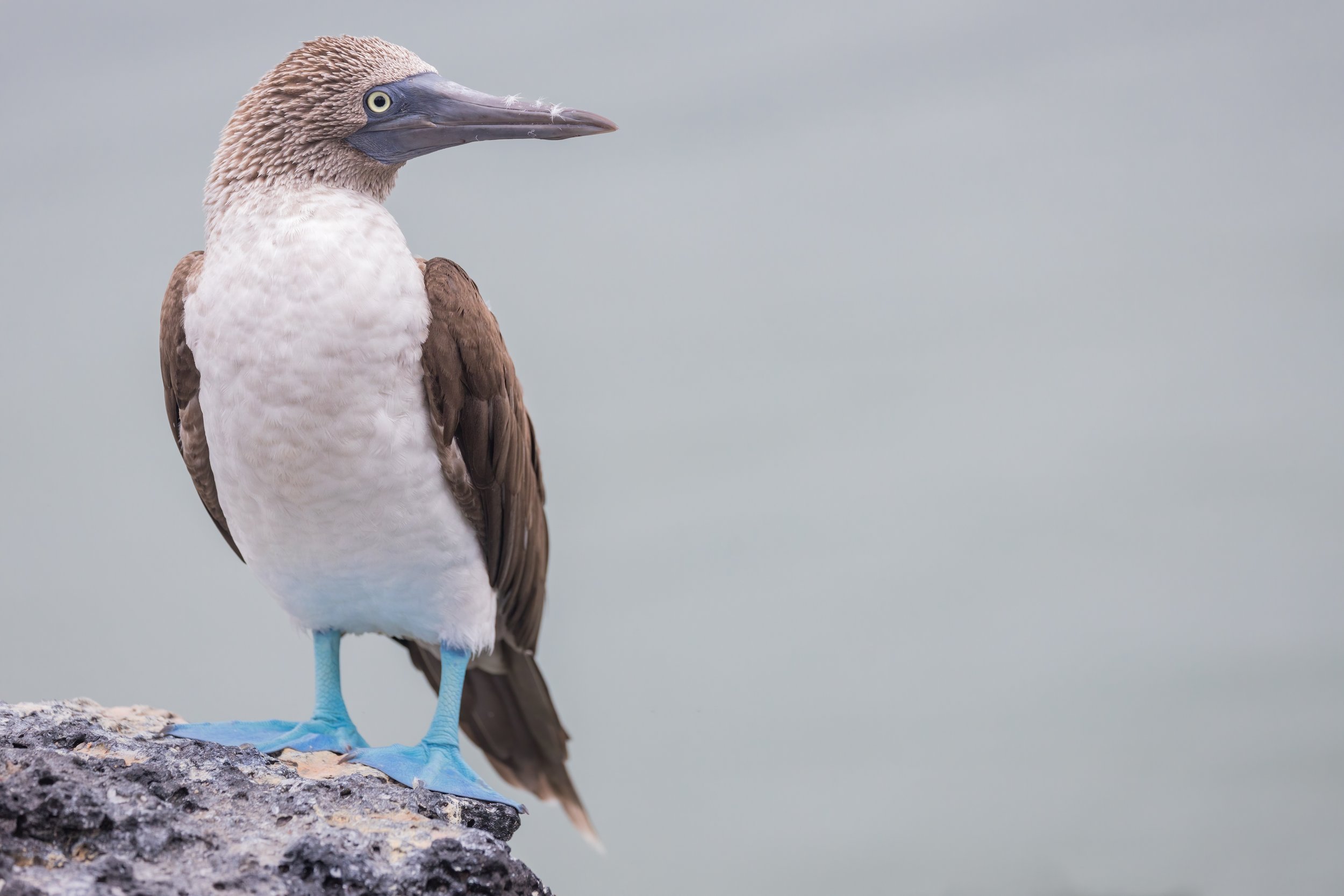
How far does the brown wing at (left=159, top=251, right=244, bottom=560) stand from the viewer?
3129 mm

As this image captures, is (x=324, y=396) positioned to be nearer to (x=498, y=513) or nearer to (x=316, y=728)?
(x=498, y=513)

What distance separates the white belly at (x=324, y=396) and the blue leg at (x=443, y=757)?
0.29m

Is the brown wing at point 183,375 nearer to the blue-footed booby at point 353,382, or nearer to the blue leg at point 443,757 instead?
the blue-footed booby at point 353,382

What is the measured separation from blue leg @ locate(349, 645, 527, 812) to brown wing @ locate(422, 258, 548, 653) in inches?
10.2

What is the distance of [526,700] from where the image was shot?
385cm

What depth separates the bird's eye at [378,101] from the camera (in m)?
3.06

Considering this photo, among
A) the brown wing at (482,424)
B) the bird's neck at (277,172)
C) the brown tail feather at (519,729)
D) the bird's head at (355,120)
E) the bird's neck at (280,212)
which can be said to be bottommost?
the brown tail feather at (519,729)

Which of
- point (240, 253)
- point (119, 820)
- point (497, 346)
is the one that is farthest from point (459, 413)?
point (119, 820)

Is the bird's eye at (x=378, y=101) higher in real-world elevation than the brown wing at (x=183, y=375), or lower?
higher

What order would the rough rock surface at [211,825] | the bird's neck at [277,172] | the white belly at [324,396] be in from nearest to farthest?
the rough rock surface at [211,825], the white belly at [324,396], the bird's neck at [277,172]

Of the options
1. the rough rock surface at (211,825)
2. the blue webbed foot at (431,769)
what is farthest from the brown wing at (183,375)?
the blue webbed foot at (431,769)

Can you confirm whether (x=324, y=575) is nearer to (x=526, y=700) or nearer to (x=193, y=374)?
(x=193, y=374)

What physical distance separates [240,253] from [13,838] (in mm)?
1328

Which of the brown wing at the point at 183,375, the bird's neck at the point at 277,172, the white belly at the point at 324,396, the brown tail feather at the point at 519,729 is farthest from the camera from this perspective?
the brown tail feather at the point at 519,729
